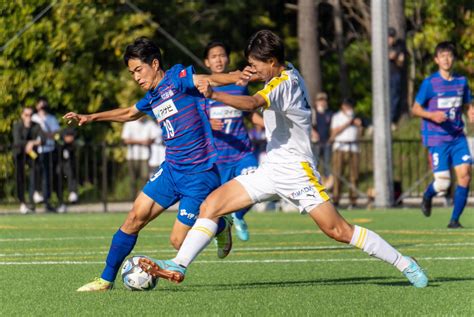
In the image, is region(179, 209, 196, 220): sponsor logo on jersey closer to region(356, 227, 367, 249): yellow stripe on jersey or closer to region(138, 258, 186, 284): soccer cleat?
region(138, 258, 186, 284): soccer cleat

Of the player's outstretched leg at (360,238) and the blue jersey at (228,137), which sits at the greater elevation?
the blue jersey at (228,137)

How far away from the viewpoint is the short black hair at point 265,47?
9180 mm

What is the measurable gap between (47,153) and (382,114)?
5.99 meters

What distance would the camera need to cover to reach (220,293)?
927 centimetres

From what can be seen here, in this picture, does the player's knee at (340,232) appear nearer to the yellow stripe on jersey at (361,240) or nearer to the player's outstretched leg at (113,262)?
the yellow stripe on jersey at (361,240)

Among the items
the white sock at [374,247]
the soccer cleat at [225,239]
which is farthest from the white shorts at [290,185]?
the soccer cleat at [225,239]

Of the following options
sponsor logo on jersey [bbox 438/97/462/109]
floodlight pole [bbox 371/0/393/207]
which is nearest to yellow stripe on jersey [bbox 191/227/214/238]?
sponsor logo on jersey [bbox 438/97/462/109]

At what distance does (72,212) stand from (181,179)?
1348cm

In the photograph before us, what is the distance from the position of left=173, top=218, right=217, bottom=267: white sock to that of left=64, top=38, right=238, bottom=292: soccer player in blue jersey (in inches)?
25.0

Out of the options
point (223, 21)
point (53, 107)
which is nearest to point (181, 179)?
point (53, 107)

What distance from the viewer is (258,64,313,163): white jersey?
9148 millimetres

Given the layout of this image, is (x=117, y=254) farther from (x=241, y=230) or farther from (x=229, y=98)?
(x=241, y=230)

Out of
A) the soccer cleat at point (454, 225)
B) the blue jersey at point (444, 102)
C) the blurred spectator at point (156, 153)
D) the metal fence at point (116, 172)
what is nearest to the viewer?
the blue jersey at point (444, 102)

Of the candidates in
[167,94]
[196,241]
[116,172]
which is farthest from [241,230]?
[116,172]
